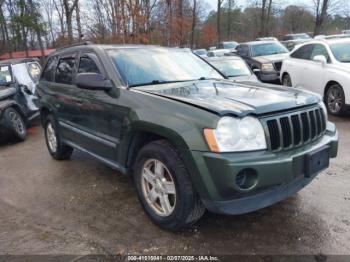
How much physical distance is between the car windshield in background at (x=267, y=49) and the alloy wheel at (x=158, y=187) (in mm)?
10527

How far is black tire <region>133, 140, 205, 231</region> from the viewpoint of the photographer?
9.93 ft

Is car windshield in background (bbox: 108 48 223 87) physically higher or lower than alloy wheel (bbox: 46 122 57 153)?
higher

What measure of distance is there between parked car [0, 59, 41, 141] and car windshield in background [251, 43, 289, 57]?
7.61 metres

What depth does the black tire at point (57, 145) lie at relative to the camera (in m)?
5.61


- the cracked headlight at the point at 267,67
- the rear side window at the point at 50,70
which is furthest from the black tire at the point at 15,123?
the cracked headlight at the point at 267,67

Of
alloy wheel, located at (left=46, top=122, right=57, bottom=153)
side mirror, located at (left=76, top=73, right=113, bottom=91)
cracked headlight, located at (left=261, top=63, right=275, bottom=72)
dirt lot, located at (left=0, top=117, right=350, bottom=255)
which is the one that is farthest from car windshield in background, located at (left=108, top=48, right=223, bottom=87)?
cracked headlight, located at (left=261, top=63, right=275, bottom=72)

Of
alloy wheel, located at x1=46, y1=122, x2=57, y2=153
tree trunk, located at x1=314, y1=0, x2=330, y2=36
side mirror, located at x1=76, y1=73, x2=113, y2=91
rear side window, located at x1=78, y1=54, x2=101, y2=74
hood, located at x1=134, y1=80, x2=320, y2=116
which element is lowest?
alloy wheel, located at x1=46, y1=122, x2=57, y2=153

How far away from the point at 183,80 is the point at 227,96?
100 centimetres

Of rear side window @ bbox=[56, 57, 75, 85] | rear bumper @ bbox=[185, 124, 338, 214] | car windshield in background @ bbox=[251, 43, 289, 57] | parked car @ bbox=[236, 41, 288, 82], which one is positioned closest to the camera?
rear bumper @ bbox=[185, 124, 338, 214]

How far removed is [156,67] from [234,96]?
1295 millimetres

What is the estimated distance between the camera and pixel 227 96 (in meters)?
3.27

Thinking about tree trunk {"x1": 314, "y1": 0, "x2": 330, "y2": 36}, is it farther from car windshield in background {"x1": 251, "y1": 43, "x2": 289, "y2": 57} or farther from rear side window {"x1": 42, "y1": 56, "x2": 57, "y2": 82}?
rear side window {"x1": 42, "y1": 56, "x2": 57, "y2": 82}

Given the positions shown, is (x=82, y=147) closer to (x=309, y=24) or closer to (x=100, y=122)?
(x=100, y=122)

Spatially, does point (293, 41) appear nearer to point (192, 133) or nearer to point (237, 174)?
point (192, 133)
